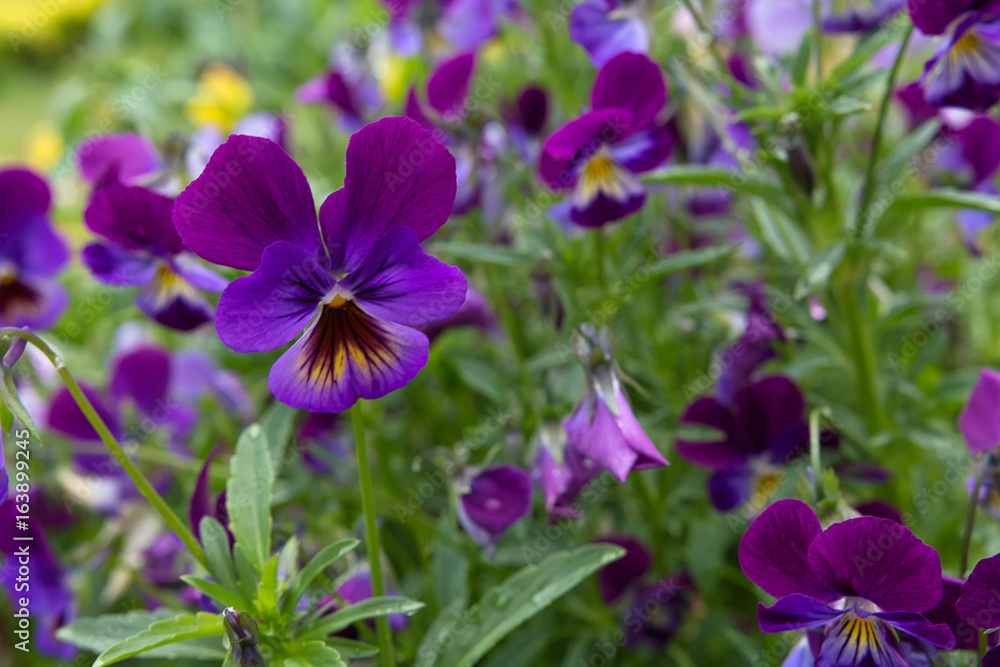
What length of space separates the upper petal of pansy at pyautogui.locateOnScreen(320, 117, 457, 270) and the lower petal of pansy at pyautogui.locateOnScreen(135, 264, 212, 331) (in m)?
0.41

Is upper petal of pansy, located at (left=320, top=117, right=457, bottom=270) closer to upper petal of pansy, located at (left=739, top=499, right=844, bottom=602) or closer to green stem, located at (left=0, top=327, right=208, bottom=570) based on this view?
green stem, located at (left=0, top=327, right=208, bottom=570)

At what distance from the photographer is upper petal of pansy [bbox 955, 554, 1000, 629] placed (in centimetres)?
73

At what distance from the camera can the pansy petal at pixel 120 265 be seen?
43.6 inches

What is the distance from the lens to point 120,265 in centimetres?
112

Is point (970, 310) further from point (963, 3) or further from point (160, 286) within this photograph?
point (160, 286)

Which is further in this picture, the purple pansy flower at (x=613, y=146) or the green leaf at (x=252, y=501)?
the purple pansy flower at (x=613, y=146)

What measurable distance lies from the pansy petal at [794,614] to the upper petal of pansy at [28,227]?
119 centimetres

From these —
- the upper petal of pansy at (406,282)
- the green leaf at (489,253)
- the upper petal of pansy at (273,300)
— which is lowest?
the green leaf at (489,253)

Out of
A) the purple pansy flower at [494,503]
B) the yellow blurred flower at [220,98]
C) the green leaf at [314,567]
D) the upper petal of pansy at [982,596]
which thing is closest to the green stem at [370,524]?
the green leaf at [314,567]

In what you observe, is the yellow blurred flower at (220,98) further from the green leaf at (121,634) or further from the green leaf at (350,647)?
the green leaf at (350,647)

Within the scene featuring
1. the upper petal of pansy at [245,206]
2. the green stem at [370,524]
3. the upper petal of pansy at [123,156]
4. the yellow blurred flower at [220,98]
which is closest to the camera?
the upper petal of pansy at [245,206]

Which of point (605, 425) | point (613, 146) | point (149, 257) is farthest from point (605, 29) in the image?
point (149, 257)

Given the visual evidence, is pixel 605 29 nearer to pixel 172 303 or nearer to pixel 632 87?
pixel 632 87

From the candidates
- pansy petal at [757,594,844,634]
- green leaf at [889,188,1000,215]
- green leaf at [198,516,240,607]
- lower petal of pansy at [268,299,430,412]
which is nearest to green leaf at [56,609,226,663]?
green leaf at [198,516,240,607]
